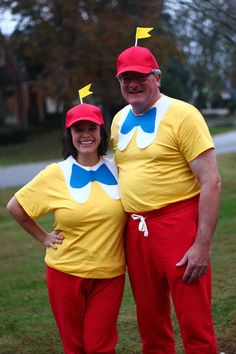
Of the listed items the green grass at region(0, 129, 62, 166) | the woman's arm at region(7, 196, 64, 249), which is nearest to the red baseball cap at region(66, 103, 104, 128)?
the woman's arm at region(7, 196, 64, 249)

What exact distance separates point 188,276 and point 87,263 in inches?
22.4

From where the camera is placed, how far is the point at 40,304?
602 cm

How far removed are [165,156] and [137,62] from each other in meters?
0.52

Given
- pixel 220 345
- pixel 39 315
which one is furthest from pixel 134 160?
pixel 39 315

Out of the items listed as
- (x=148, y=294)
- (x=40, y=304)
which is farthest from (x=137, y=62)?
(x=40, y=304)

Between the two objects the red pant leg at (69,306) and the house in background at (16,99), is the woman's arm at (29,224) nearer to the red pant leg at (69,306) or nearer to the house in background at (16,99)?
the red pant leg at (69,306)

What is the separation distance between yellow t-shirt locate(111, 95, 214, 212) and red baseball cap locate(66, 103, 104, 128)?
0.77 feet

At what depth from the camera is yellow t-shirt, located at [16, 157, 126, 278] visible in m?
3.46

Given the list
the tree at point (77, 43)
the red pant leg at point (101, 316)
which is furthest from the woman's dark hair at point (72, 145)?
the tree at point (77, 43)

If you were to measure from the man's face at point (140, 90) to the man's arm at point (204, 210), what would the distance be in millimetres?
414

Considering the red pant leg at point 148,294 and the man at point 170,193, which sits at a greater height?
the man at point 170,193

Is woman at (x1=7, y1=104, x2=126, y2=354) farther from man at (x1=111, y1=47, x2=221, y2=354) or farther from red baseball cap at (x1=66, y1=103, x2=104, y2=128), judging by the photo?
man at (x1=111, y1=47, x2=221, y2=354)

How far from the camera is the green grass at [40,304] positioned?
490cm

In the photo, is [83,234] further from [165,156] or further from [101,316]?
[165,156]
